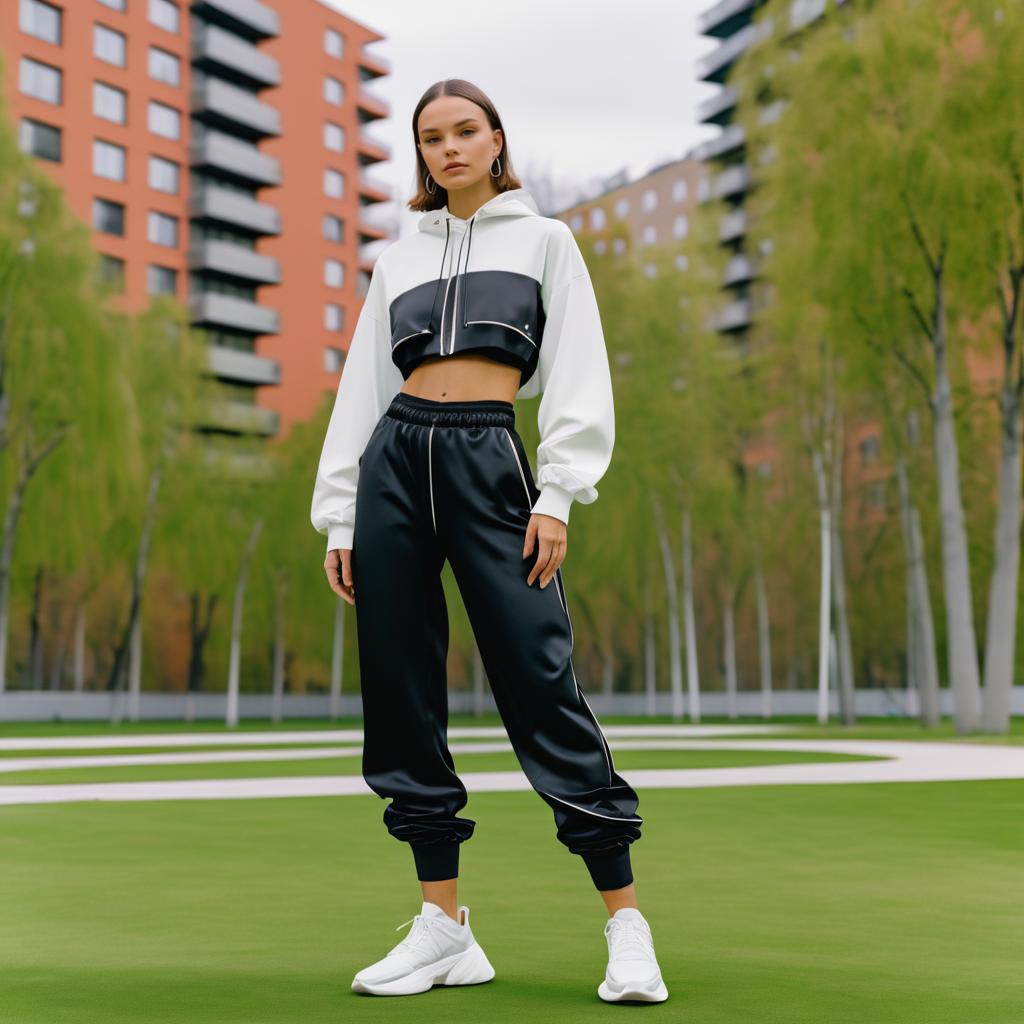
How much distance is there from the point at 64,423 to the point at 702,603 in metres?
24.6

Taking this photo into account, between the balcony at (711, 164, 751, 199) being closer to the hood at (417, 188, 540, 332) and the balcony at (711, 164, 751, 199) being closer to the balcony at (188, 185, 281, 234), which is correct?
the balcony at (188, 185, 281, 234)

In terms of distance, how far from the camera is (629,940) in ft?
11.5

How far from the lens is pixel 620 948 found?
349cm

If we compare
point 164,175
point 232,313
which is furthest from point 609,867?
point 164,175

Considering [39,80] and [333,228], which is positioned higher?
[39,80]

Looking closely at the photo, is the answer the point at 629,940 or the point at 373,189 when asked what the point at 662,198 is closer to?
the point at 373,189

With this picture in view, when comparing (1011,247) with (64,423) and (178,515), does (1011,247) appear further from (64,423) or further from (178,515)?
(178,515)

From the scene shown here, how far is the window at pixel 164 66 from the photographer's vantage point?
5809cm

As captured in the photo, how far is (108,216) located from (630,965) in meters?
57.0

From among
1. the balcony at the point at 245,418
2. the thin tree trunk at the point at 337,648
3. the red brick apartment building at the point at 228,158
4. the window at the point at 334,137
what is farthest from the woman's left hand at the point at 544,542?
the window at the point at 334,137

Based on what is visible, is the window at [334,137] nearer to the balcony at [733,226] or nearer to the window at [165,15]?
the window at [165,15]

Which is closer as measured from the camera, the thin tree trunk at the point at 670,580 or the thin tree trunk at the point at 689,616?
the thin tree trunk at the point at 689,616

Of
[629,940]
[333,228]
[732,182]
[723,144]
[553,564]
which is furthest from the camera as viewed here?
[723,144]

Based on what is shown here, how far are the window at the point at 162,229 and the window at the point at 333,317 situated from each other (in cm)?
895
